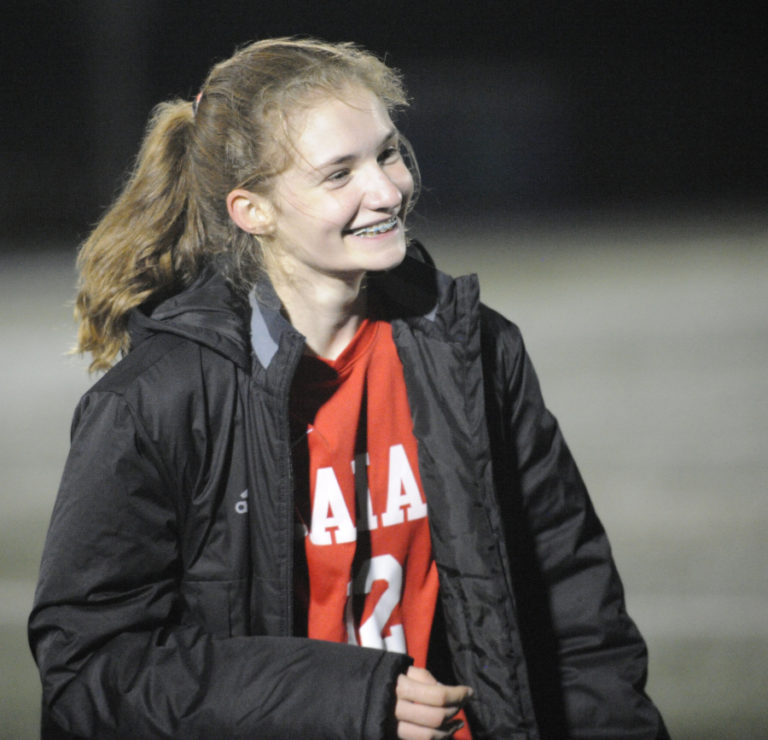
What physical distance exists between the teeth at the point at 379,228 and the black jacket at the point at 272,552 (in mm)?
132

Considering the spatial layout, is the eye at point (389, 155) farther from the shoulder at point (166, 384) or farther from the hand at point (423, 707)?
the hand at point (423, 707)

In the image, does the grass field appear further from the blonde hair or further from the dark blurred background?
the blonde hair

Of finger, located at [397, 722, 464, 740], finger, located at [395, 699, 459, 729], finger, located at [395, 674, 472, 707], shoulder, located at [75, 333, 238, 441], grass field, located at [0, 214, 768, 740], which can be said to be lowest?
grass field, located at [0, 214, 768, 740]

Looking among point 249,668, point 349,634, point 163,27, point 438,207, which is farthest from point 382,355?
point 163,27

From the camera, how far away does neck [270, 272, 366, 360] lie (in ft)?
5.87

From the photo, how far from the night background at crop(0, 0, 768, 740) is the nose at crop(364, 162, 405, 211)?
168cm

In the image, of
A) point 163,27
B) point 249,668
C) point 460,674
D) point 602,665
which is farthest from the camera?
point 163,27

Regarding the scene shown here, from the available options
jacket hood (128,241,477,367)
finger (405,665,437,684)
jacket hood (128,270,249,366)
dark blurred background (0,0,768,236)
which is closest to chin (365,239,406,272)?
jacket hood (128,241,477,367)

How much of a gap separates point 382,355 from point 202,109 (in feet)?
1.56

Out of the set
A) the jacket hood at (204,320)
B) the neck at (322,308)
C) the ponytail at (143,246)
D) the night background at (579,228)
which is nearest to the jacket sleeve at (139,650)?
the jacket hood at (204,320)

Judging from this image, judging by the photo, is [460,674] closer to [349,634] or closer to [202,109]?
[349,634]

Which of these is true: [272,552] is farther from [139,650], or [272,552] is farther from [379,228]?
[379,228]

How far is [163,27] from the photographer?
9789 mm

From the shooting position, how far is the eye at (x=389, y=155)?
1770 millimetres
